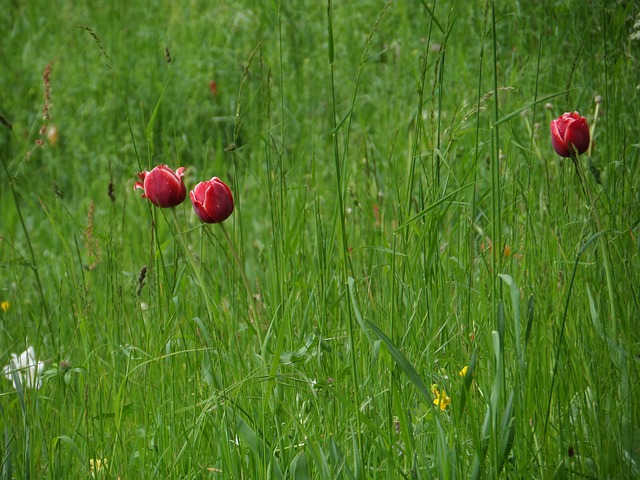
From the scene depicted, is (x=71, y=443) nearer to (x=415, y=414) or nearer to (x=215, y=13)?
(x=415, y=414)

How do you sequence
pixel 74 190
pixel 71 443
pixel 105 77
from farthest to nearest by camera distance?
pixel 105 77
pixel 74 190
pixel 71 443

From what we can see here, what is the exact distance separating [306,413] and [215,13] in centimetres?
373

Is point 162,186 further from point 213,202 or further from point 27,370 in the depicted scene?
point 27,370

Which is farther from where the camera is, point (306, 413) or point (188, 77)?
point (188, 77)

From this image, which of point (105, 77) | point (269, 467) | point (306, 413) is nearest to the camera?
point (269, 467)

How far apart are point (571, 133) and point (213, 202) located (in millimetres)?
704

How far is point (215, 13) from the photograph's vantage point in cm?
498

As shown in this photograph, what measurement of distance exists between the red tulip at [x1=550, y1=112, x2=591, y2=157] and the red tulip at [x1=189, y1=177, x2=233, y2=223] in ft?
2.13

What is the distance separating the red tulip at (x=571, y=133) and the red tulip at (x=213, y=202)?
650 mm

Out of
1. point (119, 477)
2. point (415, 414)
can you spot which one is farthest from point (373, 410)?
point (119, 477)

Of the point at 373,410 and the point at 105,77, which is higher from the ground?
the point at 105,77

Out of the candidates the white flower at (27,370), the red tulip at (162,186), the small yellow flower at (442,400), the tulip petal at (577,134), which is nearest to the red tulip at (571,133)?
the tulip petal at (577,134)

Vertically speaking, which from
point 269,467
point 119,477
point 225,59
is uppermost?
point 225,59

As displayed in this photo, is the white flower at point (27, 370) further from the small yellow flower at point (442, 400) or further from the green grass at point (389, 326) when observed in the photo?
the small yellow flower at point (442, 400)
